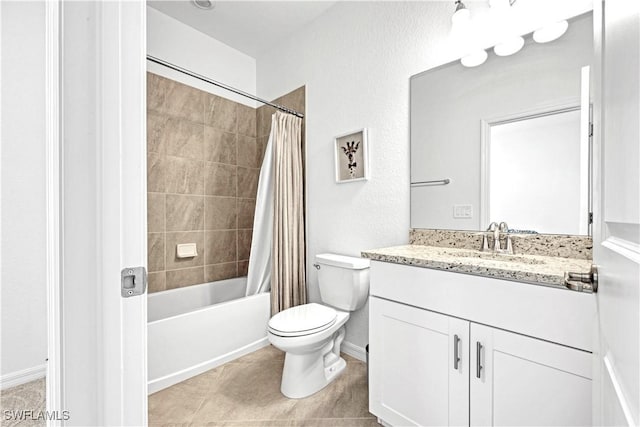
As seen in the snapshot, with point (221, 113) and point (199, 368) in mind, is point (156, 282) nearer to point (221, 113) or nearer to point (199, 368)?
point (199, 368)

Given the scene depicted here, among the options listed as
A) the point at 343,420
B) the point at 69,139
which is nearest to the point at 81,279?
the point at 69,139

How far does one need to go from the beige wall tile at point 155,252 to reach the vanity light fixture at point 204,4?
1861 mm

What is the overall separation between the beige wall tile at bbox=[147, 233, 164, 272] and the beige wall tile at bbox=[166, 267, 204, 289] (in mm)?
117

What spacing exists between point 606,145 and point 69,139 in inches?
36.5

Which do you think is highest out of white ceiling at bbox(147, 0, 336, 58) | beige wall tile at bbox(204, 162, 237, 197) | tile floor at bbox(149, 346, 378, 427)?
white ceiling at bbox(147, 0, 336, 58)

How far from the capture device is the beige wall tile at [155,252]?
2.31m

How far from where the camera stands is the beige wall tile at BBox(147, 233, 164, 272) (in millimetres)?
2312

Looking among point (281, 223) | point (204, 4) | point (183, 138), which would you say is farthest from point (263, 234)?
point (204, 4)

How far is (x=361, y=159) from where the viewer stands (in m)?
2.08

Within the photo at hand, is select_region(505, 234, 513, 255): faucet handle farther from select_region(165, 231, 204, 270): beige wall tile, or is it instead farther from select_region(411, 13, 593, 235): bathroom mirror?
select_region(165, 231, 204, 270): beige wall tile

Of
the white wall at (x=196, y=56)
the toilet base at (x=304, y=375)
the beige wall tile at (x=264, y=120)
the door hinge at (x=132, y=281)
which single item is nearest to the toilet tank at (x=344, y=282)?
the toilet base at (x=304, y=375)

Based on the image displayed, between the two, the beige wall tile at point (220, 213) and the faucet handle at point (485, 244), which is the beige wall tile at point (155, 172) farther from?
the faucet handle at point (485, 244)

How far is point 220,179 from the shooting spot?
2768 millimetres

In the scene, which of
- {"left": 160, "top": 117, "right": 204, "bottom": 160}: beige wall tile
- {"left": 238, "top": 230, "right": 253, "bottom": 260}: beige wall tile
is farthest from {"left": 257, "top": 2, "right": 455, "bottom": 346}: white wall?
{"left": 160, "top": 117, "right": 204, "bottom": 160}: beige wall tile
